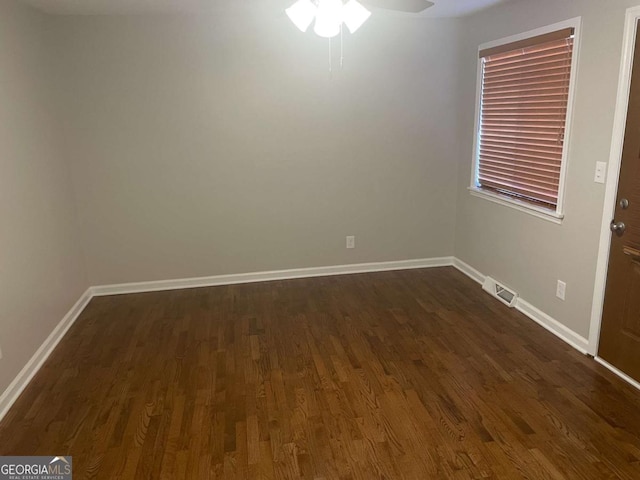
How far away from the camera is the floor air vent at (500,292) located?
383 centimetres

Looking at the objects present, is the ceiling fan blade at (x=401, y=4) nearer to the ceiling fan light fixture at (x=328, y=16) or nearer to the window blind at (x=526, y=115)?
the ceiling fan light fixture at (x=328, y=16)

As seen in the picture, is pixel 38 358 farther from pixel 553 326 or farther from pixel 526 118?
pixel 526 118

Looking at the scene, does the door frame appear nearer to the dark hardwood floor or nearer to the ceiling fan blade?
the dark hardwood floor

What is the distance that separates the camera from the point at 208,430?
2432 millimetres

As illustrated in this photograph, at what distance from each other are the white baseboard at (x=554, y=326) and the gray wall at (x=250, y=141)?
1.32m

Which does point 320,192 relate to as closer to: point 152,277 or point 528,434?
point 152,277

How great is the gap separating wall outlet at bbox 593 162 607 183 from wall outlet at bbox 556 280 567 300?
0.75m

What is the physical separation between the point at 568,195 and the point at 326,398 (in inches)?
79.8

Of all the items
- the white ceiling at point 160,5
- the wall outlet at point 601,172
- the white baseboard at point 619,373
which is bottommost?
the white baseboard at point 619,373

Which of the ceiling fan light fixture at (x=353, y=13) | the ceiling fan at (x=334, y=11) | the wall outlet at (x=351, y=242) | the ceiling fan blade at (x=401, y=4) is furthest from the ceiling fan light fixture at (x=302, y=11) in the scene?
the wall outlet at (x=351, y=242)

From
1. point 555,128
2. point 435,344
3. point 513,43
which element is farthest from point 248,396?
point 513,43

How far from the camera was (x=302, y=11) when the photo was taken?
7.72ft

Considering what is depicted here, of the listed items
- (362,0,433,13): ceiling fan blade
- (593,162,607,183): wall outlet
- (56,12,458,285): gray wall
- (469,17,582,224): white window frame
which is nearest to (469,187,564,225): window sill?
(469,17,582,224): white window frame

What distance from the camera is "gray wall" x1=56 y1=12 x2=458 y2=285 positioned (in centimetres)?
392
